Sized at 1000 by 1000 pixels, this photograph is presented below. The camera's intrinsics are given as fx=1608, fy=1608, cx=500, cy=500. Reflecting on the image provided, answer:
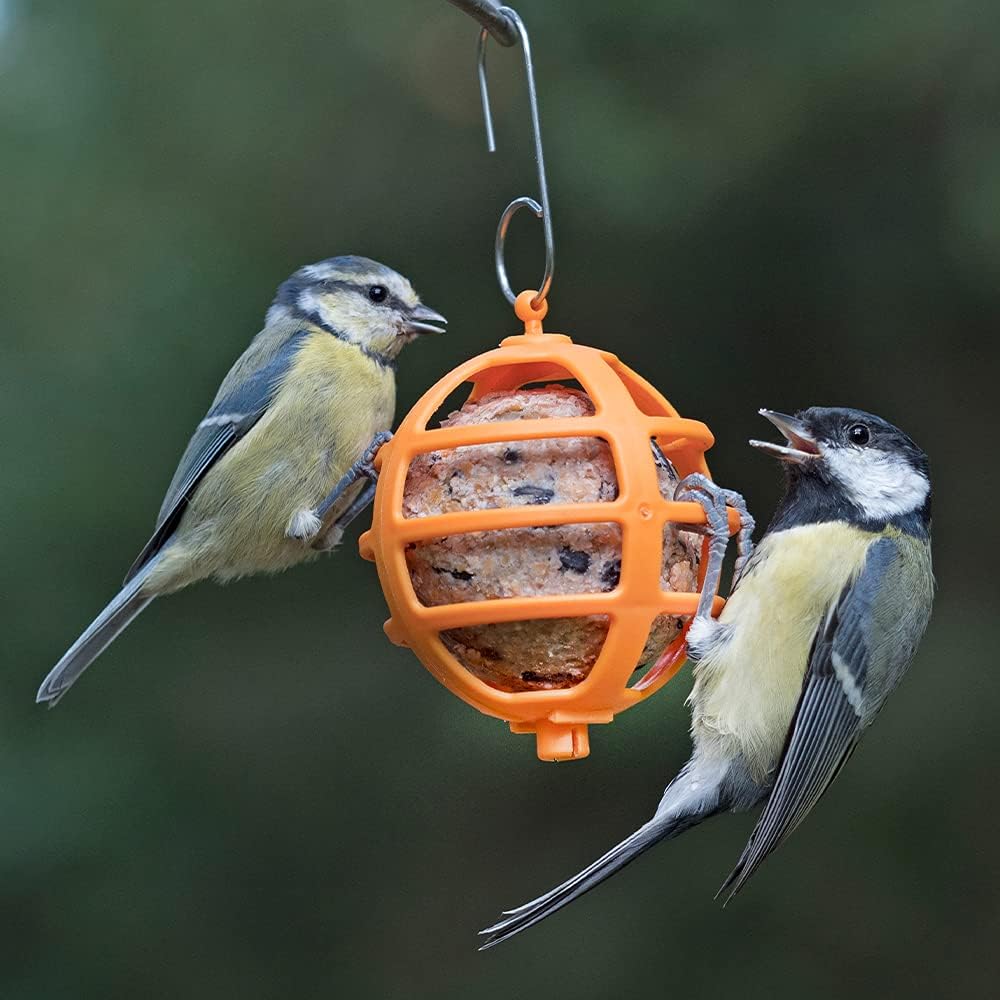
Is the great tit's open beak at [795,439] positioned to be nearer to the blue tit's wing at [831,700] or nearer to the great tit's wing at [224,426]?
the blue tit's wing at [831,700]

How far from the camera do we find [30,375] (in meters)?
4.27

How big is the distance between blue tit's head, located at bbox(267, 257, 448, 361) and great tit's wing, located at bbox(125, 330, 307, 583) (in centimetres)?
8

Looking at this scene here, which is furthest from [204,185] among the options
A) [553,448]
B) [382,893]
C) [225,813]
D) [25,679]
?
[553,448]

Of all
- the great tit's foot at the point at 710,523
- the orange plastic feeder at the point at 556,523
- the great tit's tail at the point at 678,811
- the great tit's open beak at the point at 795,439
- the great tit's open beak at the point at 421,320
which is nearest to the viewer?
the orange plastic feeder at the point at 556,523

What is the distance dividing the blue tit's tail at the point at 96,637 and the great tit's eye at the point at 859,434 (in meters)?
1.33

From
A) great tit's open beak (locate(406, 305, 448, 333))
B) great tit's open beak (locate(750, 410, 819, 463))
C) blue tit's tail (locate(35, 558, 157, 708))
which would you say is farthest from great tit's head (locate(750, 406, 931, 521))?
blue tit's tail (locate(35, 558, 157, 708))

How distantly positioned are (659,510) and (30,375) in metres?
2.42

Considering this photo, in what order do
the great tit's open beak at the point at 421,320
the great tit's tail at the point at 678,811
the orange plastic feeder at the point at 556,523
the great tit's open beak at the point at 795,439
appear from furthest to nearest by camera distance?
the great tit's open beak at the point at 421,320
the great tit's open beak at the point at 795,439
the great tit's tail at the point at 678,811
the orange plastic feeder at the point at 556,523

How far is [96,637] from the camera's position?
306cm

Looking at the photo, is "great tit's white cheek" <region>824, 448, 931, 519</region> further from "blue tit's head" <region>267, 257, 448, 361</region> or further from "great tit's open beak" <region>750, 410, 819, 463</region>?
"blue tit's head" <region>267, 257, 448, 361</region>

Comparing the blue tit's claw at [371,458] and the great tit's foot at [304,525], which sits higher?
the blue tit's claw at [371,458]

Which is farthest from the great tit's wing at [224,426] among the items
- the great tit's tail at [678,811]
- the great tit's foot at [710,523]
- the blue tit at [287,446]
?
the great tit's tail at [678,811]

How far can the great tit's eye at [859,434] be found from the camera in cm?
285

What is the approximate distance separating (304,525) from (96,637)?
0.47m
